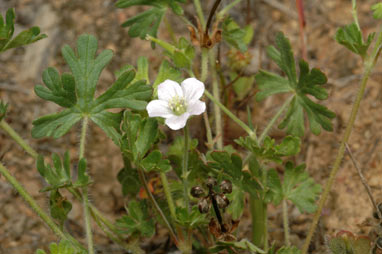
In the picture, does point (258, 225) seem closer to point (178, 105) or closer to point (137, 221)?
point (137, 221)

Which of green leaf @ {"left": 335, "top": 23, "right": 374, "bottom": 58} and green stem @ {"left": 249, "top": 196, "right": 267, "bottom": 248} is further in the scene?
green stem @ {"left": 249, "top": 196, "right": 267, "bottom": 248}

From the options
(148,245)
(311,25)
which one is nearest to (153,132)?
(148,245)

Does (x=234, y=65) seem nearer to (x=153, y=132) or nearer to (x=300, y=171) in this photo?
(x=300, y=171)

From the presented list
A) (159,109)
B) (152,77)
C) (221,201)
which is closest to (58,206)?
(159,109)

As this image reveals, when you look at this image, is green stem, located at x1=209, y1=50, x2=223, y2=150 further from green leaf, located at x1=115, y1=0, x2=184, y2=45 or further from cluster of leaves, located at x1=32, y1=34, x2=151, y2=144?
cluster of leaves, located at x1=32, y1=34, x2=151, y2=144

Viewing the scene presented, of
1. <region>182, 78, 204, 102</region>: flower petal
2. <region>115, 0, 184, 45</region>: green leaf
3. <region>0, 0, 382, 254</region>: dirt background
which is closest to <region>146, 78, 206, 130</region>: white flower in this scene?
<region>182, 78, 204, 102</region>: flower petal
